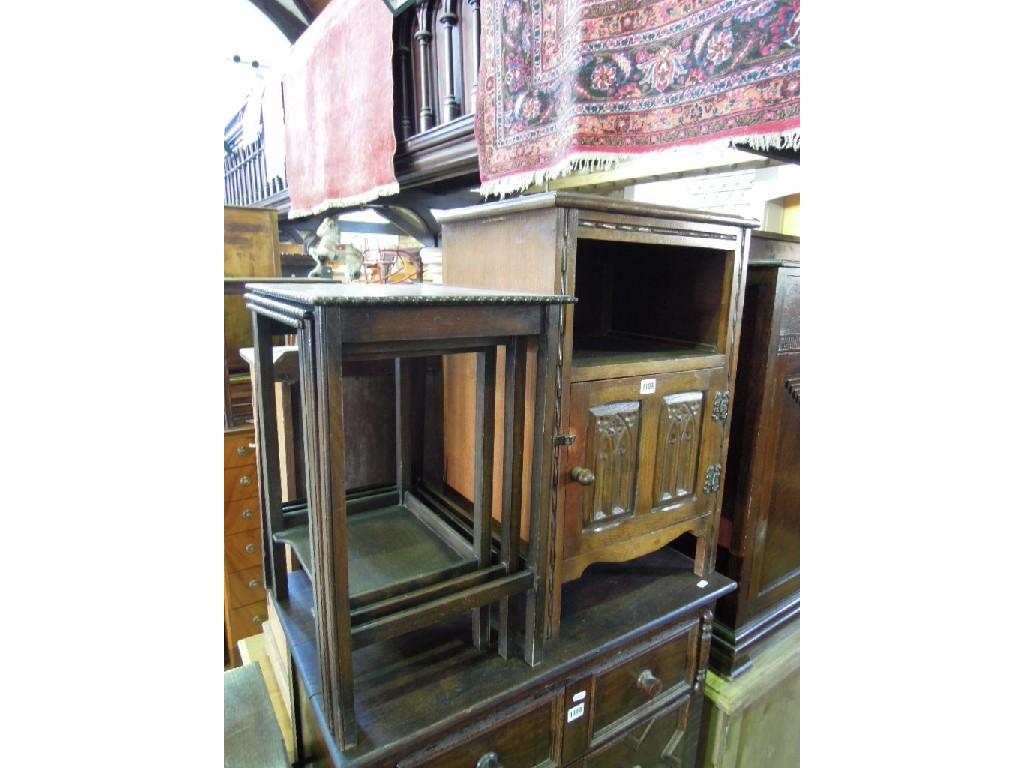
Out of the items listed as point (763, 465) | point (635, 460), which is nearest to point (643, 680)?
point (635, 460)

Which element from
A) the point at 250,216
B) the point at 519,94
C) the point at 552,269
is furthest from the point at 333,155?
the point at 552,269

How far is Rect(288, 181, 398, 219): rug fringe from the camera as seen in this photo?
2021 millimetres

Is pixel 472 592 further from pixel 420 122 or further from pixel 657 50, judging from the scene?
pixel 420 122

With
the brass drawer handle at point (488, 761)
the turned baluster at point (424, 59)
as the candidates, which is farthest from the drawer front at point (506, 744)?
the turned baluster at point (424, 59)

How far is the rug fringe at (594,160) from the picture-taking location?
98 centimetres

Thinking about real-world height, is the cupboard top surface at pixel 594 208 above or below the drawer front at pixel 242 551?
above

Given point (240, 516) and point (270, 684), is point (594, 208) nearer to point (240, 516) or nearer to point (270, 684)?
point (270, 684)

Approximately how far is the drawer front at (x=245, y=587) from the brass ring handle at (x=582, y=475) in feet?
5.32

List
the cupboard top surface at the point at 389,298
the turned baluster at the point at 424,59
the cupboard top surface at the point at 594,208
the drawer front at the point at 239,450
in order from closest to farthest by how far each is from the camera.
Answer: the cupboard top surface at the point at 389,298
the cupboard top surface at the point at 594,208
the turned baluster at the point at 424,59
the drawer front at the point at 239,450

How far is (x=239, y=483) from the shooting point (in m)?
2.00

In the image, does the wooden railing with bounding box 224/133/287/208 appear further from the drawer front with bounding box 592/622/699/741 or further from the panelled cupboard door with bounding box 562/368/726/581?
the drawer front with bounding box 592/622/699/741

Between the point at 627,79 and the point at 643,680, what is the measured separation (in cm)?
129

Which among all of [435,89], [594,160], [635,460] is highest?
[435,89]

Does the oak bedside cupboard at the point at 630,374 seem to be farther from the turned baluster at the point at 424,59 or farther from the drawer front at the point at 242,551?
the drawer front at the point at 242,551
